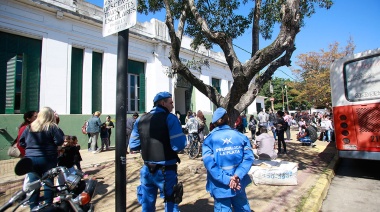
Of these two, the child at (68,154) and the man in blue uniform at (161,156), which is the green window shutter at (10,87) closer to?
the child at (68,154)

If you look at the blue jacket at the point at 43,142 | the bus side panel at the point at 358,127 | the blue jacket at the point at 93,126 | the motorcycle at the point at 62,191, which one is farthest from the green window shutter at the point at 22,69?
the bus side panel at the point at 358,127

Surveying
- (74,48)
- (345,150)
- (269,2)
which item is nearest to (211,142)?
(345,150)

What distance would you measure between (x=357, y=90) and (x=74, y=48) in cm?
1004

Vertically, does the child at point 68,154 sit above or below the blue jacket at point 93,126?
below

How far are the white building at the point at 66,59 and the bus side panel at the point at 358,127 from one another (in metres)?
4.68

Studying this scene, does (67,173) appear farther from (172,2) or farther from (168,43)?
(168,43)

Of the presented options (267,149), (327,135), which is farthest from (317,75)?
(267,149)

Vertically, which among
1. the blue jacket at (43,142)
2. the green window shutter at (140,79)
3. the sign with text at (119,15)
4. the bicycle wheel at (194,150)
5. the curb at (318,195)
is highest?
the green window shutter at (140,79)

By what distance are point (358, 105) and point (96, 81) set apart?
31.8 feet

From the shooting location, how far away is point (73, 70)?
967 cm

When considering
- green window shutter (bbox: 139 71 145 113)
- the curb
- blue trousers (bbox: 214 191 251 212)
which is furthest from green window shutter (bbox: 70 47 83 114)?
the curb

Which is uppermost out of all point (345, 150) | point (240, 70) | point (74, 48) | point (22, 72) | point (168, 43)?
point (168, 43)

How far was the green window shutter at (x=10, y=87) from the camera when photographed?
7911 millimetres

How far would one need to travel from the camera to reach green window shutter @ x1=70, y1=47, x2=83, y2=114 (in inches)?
376
